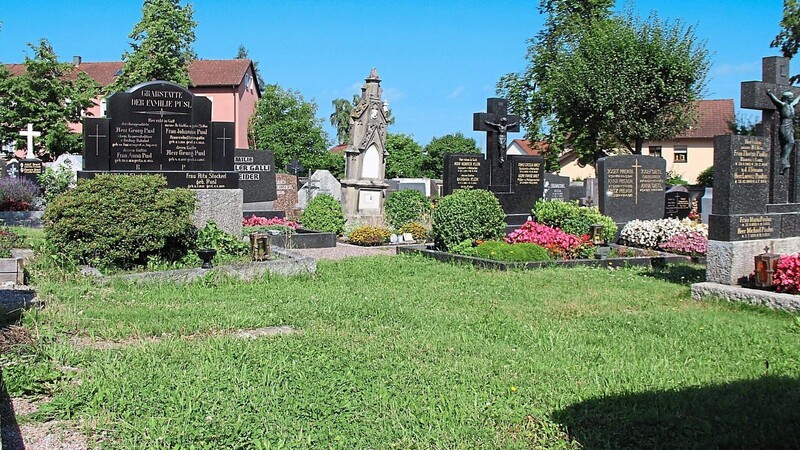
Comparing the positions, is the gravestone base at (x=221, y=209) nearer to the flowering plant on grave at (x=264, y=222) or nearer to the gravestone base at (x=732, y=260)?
the flowering plant on grave at (x=264, y=222)

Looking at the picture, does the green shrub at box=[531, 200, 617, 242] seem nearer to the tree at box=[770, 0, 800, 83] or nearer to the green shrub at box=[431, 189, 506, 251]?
the green shrub at box=[431, 189, 506, 251]

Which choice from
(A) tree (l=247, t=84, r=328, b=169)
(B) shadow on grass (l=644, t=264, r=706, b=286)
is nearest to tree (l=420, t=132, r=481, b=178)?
(A) tree (l=247, t=84, r=328, b=169)

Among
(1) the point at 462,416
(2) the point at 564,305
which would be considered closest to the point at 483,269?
(2) the point at 564,305

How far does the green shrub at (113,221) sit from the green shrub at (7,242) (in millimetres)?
799

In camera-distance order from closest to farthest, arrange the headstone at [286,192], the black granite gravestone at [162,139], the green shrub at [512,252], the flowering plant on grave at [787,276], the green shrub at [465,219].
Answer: the flowering plant on grave at [787,276], the black granite gravestone at [162,139], the green shrub at [512,252], the green shrub at [465,219], the headstone at [286,192]

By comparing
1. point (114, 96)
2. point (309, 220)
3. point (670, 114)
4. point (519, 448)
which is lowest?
point (519, 448)

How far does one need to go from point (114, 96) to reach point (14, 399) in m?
7.94

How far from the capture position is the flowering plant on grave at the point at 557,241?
14.2 m

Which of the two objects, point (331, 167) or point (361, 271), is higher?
point (331, 167)

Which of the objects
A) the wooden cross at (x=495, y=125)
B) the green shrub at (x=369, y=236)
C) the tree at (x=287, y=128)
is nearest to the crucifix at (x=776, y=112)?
the wooden cross at (x=495, y=125)

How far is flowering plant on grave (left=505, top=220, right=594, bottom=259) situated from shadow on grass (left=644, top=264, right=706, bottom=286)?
1441 mm

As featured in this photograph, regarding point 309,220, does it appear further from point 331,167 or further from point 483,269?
point 331,167

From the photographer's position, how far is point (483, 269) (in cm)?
1249

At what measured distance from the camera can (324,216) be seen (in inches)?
739
